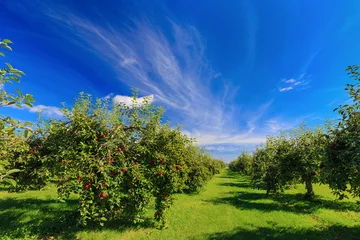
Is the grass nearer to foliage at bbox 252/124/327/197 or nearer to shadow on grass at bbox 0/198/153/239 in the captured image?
shadow on grass at bbox 0/198/153/239

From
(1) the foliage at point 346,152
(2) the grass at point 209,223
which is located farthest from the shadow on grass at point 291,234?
(1) the foliage at point 346,152

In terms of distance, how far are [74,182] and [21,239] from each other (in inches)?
203

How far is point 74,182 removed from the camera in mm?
8281

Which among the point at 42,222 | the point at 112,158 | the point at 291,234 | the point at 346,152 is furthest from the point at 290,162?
the point at 42,222

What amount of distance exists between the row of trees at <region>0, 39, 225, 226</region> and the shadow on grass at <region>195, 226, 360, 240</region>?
14.5 feet

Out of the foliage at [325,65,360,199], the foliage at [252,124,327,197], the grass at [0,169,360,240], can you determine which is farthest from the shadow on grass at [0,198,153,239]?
the foliage at [252,124,327,197]

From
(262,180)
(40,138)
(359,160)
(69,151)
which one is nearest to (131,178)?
(69,151)

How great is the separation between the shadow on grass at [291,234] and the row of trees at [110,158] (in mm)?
4429

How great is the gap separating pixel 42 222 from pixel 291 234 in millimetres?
15804

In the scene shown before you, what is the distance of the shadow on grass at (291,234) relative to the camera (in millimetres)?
10344

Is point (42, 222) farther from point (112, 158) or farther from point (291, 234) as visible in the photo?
point (291, 234)

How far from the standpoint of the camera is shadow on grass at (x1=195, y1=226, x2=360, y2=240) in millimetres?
10344

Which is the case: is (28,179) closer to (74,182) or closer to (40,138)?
(40,138)

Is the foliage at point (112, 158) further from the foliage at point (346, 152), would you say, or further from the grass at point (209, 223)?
the foliage at point (346, 152)
